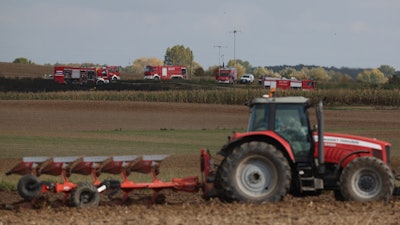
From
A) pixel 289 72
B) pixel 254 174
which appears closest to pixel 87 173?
pixel 254 174

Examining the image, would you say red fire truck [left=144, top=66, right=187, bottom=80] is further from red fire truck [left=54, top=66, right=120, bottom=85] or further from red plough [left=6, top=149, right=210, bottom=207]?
red plough [left=6, top=149, right=210, bottom=207]

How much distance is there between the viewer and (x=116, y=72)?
87.6 m

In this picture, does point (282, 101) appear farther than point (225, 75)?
No

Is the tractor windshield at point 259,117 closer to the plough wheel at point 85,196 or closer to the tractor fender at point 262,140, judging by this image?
the tractor fender at point 262,140

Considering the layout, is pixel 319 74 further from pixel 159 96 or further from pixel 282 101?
pixel 159 96

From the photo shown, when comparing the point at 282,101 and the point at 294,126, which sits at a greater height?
the point at 282,101

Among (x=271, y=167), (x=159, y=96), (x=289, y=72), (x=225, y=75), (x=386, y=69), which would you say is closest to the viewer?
(x=271, y=167)

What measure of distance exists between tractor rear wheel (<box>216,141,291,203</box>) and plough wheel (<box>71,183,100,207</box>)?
7.70 ft

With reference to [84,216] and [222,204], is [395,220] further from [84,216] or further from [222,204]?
[84,216]

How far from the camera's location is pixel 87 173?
14.9 m

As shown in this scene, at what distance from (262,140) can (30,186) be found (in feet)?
14.5

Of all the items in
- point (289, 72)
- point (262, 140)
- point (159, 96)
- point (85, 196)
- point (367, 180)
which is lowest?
point (85, 196)

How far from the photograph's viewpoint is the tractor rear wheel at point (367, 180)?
46.1 ft

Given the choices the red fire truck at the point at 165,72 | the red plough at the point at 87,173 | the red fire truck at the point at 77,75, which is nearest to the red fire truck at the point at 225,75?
the red fire truck at the point at 165,72
